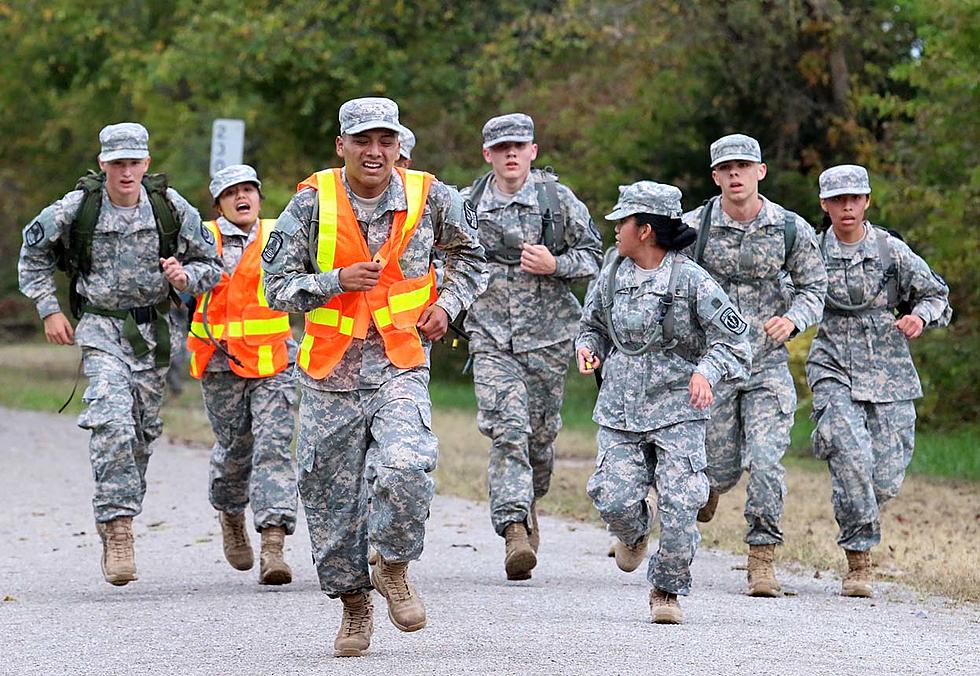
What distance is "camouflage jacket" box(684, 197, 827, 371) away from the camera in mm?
9891

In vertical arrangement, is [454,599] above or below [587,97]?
below

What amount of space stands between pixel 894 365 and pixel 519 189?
230cm

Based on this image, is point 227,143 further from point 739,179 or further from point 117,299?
point 739,179

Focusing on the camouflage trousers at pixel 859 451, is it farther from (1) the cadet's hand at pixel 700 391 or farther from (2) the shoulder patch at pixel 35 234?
(2) the shoulder patch at pixel 35 234

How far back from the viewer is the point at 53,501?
592 inches

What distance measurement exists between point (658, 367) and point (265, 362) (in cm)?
263

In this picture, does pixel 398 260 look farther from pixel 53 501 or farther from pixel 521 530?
pixel 53 501

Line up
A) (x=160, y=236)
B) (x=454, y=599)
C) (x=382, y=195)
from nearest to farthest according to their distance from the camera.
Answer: (x=382, y=195), (x=454, y=599), (x=160, y=236)

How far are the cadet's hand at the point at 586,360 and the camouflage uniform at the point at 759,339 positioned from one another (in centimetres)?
141

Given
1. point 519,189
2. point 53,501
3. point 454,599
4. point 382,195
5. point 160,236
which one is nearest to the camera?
point 382,195

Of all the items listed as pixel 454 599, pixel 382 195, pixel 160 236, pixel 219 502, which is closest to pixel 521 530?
pixel 454 599

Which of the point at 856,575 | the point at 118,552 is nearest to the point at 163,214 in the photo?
the point at 118,552

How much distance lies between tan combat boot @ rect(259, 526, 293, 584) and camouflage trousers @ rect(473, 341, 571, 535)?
1149mm

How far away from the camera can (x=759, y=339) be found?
32.4 ft
